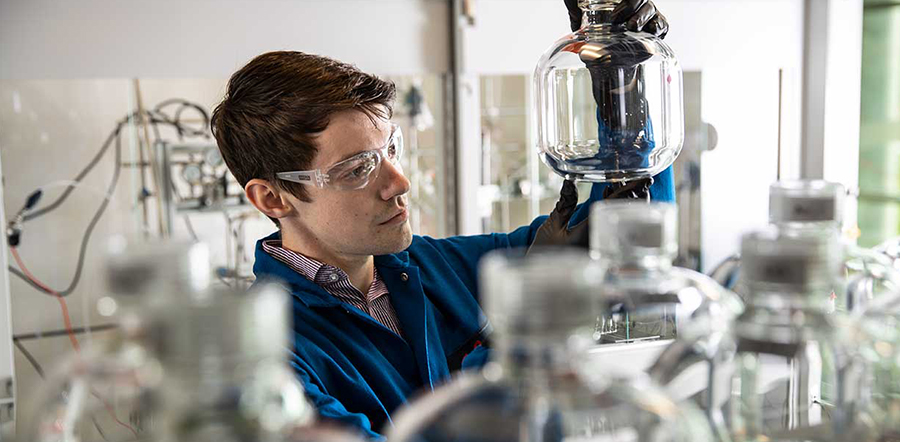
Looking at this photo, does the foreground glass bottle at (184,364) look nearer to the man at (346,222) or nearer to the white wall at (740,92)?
the man at (346,222)

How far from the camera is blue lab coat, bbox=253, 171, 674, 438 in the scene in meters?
1.27

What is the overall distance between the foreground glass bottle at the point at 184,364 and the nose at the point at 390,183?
0.94 metres

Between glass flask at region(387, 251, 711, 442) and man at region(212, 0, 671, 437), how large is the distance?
869 mm

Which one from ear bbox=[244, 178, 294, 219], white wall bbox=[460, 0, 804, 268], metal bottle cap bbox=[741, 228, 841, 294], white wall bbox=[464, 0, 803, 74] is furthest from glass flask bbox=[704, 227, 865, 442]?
white wall bbox=[460, 0, 804, 268]

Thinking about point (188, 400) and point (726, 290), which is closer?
point (188, 400)

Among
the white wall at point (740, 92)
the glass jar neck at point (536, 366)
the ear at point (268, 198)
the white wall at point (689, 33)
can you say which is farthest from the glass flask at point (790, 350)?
the white wall at point (740, 92)

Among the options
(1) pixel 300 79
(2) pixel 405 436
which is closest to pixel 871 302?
(2) pixel 405 436

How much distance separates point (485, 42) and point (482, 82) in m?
0.13

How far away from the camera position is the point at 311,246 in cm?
149

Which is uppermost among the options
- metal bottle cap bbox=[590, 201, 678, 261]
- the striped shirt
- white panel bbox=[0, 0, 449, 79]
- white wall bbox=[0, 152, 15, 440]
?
white panel bbox=[0, 0, 449, 79]

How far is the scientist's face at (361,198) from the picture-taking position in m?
1.41

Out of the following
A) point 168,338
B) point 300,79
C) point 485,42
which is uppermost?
point 485,42

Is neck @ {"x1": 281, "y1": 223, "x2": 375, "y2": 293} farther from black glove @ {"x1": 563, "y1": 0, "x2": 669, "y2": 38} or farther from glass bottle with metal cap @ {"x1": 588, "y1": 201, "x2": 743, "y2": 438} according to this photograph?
glass bottle with metal cap @ {"x1": 588, "y1": 201, "x2": 743, "y2": 438}

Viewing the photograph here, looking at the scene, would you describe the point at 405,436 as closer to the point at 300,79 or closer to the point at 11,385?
the point at 300,79
